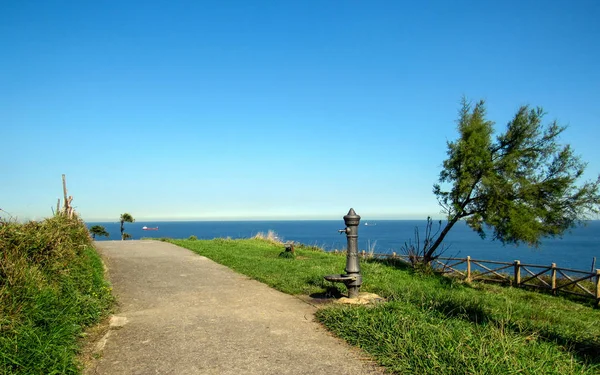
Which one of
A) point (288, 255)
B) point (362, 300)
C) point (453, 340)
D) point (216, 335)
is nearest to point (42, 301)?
point (216, 335)

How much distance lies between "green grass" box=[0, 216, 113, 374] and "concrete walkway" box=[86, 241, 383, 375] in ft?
1.27

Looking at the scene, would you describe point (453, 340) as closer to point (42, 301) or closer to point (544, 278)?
point (42, 301)

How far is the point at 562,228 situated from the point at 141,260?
58.9 ft

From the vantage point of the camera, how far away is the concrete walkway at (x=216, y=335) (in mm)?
4289

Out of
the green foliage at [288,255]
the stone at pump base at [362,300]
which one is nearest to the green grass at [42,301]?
the stone at pump base at [362,300]

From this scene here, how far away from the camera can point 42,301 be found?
16.1 ft

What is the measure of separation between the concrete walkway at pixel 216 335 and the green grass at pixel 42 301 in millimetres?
387

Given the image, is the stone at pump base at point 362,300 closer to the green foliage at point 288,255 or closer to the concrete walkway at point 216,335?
the concrete walkway at point 216,335

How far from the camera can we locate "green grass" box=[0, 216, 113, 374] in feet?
12.7

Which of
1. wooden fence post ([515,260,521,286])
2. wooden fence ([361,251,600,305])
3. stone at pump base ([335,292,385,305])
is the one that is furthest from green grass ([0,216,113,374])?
wooden fence post ([515,260,521,286])

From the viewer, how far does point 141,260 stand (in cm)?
1298

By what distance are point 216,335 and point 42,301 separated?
2160 millimetres

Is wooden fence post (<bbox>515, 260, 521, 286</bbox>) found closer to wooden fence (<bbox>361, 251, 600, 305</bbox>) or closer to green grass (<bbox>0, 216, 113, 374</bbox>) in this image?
wooden fence (<bbox>361, 251, 600, 305</bbox>)

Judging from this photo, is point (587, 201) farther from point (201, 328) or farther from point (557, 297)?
point (201, 328)
